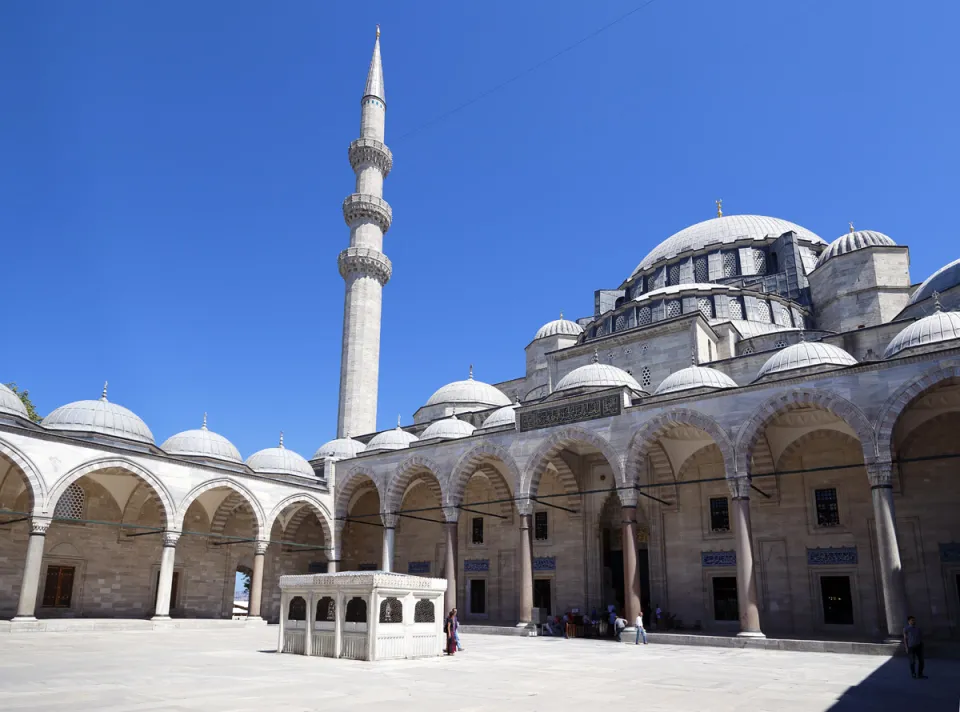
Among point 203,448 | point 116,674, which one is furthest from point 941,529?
point 203,448

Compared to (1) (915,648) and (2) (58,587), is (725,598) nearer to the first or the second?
(1) (915,648)

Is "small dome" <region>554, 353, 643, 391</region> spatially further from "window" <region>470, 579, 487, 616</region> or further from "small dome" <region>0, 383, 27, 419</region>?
"small dome" <region>0, 383, 27, 419</region>

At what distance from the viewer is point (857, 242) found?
71.4ft

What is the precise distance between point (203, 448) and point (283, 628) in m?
11.1

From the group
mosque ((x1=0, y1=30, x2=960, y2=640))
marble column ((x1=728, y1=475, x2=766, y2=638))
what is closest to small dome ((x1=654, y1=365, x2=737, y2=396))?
mosque ((x1=0, y1=30, x2=960, y2=640))

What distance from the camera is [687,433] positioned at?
16.9 meters

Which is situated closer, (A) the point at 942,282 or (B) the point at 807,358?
(B) the point at 807,358

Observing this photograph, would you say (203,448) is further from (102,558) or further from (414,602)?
(414,602)

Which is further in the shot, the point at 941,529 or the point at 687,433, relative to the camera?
the point at 687,433

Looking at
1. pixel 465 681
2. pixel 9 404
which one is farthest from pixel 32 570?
pixel 465 681

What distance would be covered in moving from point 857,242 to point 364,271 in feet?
52.2

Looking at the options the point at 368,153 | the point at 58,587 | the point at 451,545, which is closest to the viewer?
the point at 451,545

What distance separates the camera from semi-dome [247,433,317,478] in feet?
71.1

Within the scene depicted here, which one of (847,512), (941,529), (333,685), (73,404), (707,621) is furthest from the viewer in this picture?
(73,404)
